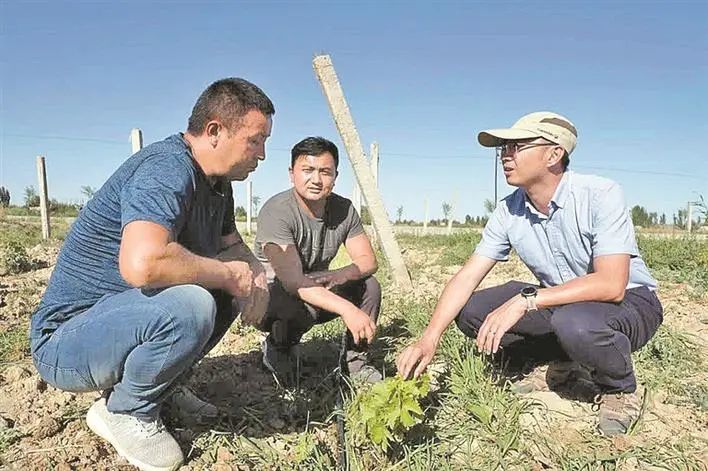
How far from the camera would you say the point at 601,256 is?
2504mm

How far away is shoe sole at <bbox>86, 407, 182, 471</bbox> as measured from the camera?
6.89 feet

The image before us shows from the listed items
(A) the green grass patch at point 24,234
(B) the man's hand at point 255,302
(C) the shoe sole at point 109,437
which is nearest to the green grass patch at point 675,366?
(B) the man's hand at point 255,302

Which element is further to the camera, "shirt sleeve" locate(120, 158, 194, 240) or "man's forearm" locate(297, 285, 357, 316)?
"man's forearm" locate(297, 285, 357, 316)

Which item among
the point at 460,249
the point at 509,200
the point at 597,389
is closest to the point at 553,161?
the point at 509,200

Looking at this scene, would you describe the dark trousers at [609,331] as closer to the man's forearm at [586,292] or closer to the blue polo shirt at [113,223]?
the man's forearm at [586,292]

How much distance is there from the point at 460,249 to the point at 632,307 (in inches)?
210

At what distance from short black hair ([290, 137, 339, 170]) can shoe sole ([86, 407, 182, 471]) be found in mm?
1609

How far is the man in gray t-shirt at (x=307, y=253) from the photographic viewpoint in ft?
10.0

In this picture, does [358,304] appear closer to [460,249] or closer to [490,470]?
[490,470]

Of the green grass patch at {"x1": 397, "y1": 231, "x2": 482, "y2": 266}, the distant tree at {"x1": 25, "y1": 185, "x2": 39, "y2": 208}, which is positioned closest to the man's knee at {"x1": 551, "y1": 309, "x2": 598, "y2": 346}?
the green grass patch at {"x1": 397, "y1": 231, "x2": 482, "y2": 266}

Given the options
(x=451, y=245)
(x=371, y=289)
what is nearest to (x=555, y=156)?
(x=371, y=289)

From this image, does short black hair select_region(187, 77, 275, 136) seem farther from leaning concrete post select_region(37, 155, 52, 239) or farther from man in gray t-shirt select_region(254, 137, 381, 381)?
leaning concrete post select_region(37, 155, 52, 239)

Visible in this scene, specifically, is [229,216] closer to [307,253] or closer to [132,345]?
[307,253]

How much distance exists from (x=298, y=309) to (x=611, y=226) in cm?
163
